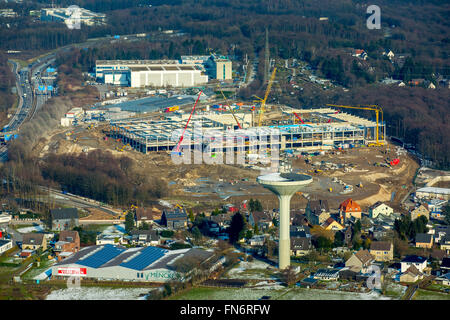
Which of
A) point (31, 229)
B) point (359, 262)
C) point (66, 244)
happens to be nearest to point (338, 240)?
point (359, 262)

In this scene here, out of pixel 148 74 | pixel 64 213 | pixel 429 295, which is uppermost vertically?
pixel 148 74

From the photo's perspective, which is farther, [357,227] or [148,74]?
[148,74]

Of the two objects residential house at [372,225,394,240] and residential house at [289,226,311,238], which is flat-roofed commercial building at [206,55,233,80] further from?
residential house at [372,225,394,240]

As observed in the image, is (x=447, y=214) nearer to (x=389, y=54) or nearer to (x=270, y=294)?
(x=270, y=294)

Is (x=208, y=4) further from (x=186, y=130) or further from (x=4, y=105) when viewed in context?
(x=186, y=130)

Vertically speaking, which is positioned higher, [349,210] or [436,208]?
[349,210]
